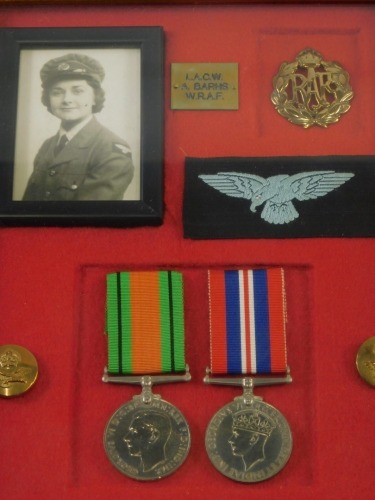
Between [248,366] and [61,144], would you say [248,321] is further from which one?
[61,144]

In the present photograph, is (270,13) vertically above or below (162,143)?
above

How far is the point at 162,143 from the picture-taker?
215 cm

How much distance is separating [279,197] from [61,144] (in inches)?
22.6

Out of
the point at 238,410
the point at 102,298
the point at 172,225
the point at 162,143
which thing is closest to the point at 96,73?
the point at 162,143

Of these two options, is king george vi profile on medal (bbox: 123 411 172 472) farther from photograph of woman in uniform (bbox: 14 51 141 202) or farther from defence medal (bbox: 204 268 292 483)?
photograph of woman in uniform (bbox: 14 51 141 202)

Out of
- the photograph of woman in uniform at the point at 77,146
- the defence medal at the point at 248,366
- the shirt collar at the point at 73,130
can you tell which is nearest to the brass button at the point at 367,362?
the defence medal at the point at 248,366

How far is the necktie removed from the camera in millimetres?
2160

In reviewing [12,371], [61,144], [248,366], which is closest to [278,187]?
[248,366]

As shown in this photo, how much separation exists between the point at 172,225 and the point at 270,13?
2.10 ft

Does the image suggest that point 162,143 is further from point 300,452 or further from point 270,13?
point 300,452

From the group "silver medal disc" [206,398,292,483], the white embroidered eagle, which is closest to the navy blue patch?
the white embroidered eagle

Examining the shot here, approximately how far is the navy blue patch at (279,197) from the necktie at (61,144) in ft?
1.05

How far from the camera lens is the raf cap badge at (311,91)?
7.27ft

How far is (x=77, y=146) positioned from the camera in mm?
2166
